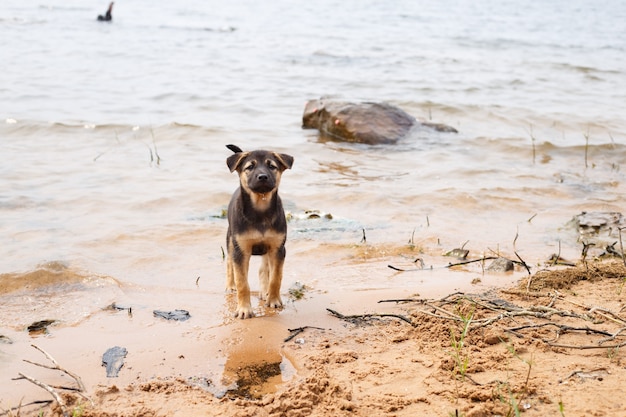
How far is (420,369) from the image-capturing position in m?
4.47

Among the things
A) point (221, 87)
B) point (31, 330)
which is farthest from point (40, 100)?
point (31, 330)

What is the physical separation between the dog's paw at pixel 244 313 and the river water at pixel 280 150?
11 cm

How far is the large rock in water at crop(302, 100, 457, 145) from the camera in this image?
13141 millimetres

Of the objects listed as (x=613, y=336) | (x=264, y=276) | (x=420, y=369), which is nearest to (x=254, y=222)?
(x=264, y=276)

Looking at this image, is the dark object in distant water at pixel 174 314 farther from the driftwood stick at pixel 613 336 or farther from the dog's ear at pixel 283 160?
the driftwood stick at pixel 613 336

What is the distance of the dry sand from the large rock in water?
25.4 ft

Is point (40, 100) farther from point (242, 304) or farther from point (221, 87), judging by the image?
point (242, 304)

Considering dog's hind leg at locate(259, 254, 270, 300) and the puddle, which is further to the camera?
dog's hind leg at locate(259, 254, 270, 300)

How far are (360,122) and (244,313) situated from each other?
8000 millimetres

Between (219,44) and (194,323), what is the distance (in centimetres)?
2260

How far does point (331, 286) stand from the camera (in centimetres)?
658

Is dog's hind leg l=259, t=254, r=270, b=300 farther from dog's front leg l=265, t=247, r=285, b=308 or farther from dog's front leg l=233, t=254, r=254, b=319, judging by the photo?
dog's front leg l=233, t=254, r=254, b=319

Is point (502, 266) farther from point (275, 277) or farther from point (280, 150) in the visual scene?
point (280, 150)

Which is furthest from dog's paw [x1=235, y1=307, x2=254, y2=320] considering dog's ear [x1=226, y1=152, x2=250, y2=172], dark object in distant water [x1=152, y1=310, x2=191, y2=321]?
dog's ear [x1=226, y1=152, x2=250, y2=172]
